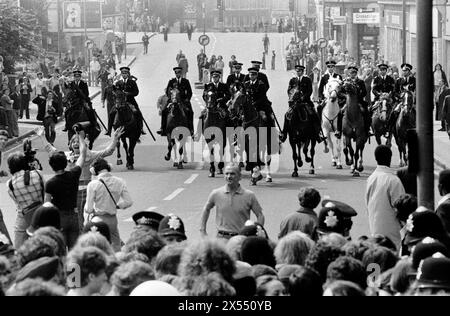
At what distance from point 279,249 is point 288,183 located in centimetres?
1785

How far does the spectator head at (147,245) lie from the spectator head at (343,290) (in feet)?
9.55

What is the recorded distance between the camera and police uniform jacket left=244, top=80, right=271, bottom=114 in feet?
100

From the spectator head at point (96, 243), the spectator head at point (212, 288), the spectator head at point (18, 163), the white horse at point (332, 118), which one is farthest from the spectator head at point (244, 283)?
the white horse at point (332, 118)

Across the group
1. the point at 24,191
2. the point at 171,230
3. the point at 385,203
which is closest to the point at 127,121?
the point at 24,191

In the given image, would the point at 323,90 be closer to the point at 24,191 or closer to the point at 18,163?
the point at 18,163

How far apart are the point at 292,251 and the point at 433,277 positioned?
2.12 m

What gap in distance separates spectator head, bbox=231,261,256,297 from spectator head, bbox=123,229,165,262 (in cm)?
152

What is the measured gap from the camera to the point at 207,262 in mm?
10289

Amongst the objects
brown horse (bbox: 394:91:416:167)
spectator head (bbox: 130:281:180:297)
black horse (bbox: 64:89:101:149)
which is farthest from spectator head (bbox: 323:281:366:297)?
black horse (bbox: 64:89:101:149)

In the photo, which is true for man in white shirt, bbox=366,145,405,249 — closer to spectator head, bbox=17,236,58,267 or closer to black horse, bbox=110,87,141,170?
spectator head, bbox=17,236,58,267

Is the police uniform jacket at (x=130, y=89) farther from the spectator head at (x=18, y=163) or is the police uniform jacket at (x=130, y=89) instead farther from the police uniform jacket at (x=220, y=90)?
the spectator head at (x=18, y=163)

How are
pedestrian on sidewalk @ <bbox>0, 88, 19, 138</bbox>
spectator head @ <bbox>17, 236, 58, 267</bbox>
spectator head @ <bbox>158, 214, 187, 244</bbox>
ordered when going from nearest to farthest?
spectator head @ <bbox>17, 236, 58, 267</bbox>
spectator head @ <bbox>158, 214, 187, 244</bbox>
pedestrian on sidewalk @ <bbox>0, 88, 19, 138</bbox>
